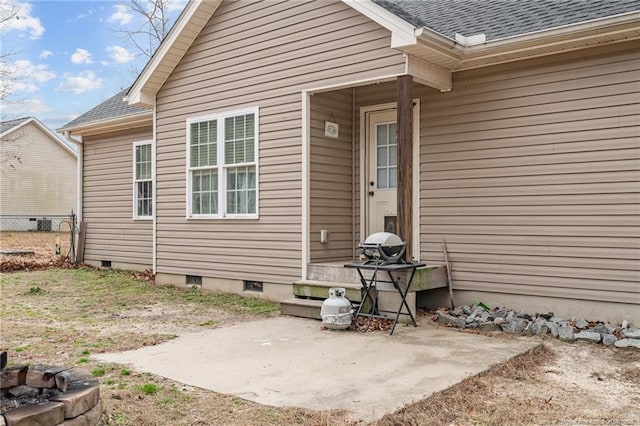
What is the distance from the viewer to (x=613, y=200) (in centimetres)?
561

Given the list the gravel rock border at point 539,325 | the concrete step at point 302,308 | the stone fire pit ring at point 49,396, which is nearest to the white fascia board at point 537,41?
the gravel rock border at point 539,325

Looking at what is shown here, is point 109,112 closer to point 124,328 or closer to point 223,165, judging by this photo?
point 223,165

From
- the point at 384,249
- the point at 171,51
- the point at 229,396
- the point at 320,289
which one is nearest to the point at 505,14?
the point at 384,249

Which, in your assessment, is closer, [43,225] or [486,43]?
[486,43]

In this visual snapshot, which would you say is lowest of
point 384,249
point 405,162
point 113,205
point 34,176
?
point 384,249

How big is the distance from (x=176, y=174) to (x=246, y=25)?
2.65 metres

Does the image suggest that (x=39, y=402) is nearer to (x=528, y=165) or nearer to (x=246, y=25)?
(x=528, y=165)

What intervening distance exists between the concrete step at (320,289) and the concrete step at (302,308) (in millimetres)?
91

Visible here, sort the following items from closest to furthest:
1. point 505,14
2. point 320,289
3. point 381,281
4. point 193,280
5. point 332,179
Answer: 1. point 381,281
2. point 320,289
3. point 505,14
4. point 332,179
5. point 193,280

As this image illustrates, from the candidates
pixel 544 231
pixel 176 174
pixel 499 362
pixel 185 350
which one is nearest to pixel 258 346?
pixel 185 350

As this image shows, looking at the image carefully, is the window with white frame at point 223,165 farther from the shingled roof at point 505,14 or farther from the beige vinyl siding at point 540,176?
the shingled roof at point 505,14

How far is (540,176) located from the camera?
6.07 meters

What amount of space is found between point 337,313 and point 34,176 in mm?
25346

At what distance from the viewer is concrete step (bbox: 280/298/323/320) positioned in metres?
6.38
